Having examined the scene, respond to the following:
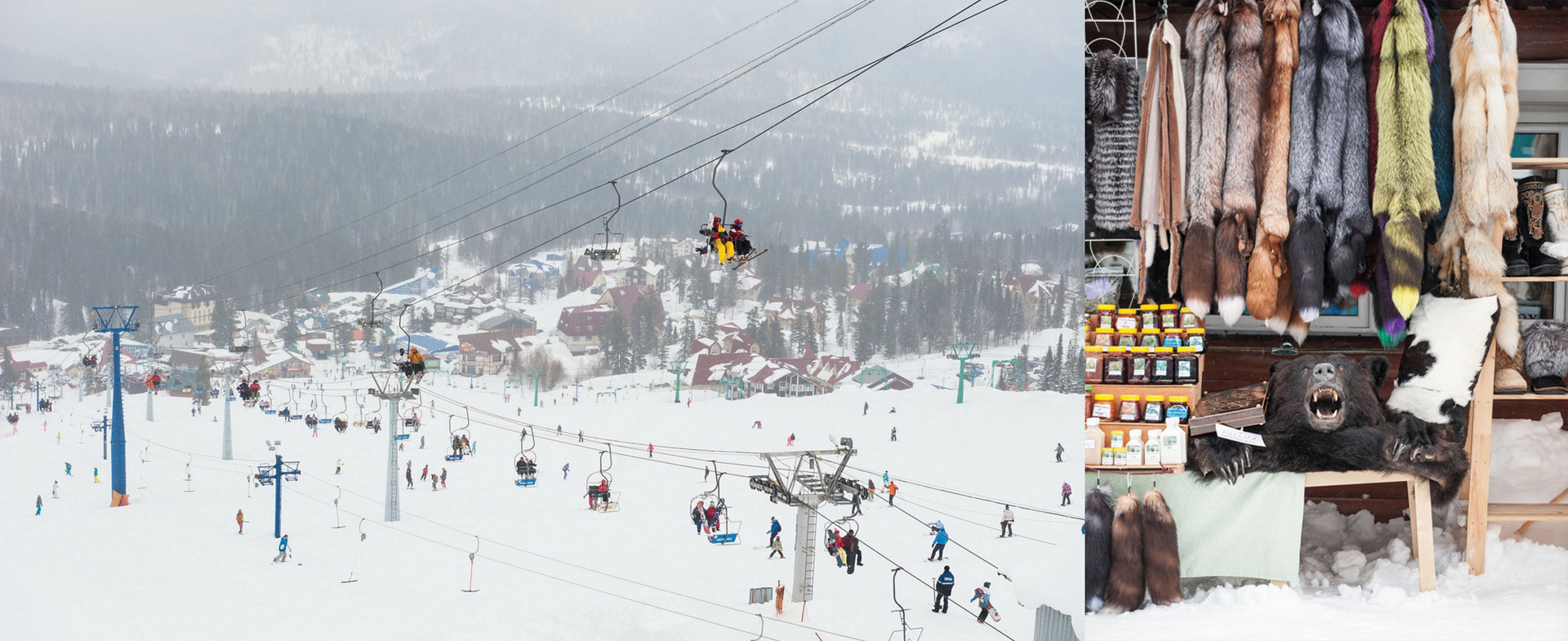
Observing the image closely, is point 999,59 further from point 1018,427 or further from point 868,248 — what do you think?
point 1018,427

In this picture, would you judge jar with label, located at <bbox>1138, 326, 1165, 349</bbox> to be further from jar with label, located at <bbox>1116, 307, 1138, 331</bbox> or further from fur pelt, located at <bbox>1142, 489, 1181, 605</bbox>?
fur pelt, located at <bbox>1142, 489, 1181, 605</bbox>

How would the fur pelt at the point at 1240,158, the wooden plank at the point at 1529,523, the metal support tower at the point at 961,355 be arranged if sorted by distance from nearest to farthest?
the fur pelt at the point at 1240,158
the wooden plank at the point at 1529,523
the metal support tower at the point at 961,355

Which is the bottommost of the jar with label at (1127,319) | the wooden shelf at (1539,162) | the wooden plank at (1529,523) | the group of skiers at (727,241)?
the wooden plank at (1529,523)

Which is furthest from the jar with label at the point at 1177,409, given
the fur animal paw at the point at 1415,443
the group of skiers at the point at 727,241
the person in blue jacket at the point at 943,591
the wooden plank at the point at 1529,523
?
the person in blue jacket at the point at 943,591

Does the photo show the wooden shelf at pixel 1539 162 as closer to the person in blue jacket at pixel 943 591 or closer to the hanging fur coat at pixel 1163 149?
the hanging fur coat at pixel 1163 149

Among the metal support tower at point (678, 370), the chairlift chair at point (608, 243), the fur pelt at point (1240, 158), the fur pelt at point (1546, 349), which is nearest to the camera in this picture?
the fur pelt at point (1240, 158)

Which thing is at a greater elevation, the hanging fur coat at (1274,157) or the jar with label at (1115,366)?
the hanging fur coat at (1274,157)

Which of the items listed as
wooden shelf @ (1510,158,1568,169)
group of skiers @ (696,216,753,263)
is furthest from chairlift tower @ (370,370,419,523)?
wooden shelf @ (1510,158,1568,169)

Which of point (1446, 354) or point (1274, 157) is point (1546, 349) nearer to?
point (1446, 354)
